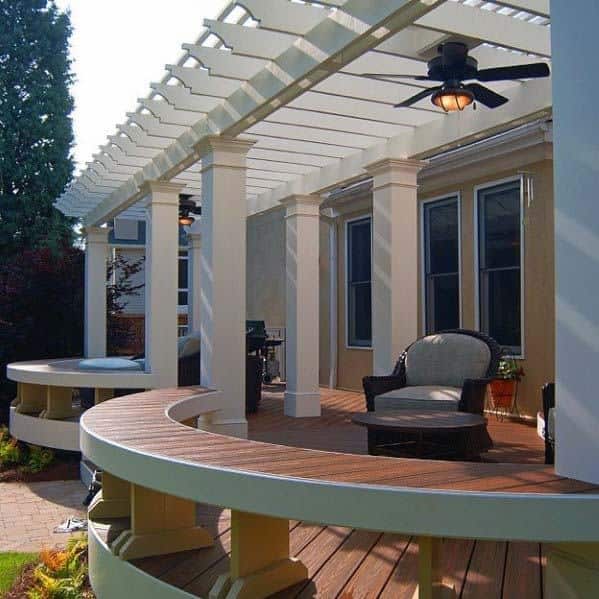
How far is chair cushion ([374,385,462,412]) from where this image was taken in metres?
5.60

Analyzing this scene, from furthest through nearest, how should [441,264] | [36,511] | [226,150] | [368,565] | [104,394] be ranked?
1. [441,264]
2. [104,394]
3. [36,511]
4. [226,150]
5. [368,565]

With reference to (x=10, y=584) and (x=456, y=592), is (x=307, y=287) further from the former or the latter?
(x=456, y=592)

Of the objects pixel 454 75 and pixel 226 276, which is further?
pixel 226 276

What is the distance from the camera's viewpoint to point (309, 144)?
24.4ft

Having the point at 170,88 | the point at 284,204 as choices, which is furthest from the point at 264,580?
the point at 284,204

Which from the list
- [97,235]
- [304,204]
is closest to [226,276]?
[304,204]

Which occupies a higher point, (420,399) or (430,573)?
(420,399)

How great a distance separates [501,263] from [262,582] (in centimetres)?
623

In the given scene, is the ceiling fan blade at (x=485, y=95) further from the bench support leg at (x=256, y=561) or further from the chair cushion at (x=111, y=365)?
the chair cushion at (x=111, y=365)

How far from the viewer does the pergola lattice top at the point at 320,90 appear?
14.7 ft

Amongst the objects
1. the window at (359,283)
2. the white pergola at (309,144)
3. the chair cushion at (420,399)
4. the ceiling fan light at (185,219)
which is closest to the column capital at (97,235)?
the ceiling fan light at (185,219)

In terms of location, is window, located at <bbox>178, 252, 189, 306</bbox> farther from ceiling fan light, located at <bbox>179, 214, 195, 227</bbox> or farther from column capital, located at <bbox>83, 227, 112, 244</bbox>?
ceiling fan light, located at <bbox>179, 214, 195, 227</bbox>

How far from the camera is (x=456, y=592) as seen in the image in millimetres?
2883

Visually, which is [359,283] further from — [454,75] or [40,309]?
[454,75]
